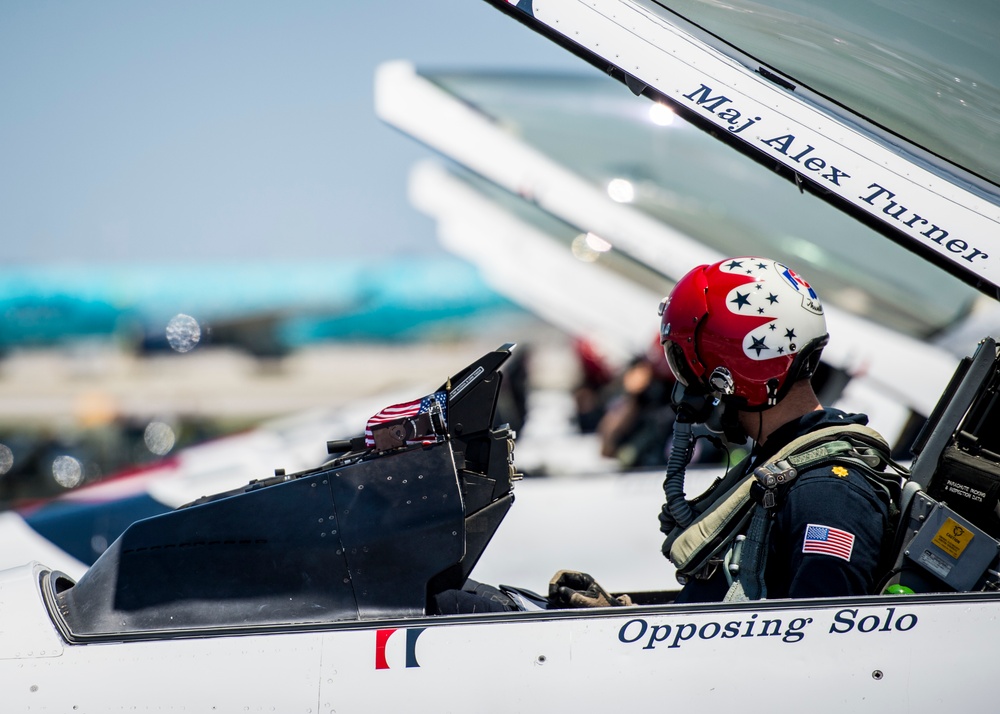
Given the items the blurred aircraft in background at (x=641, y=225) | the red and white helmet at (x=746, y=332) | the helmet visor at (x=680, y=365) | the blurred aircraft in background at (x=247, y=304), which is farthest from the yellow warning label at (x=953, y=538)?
the blurred aircraft in background at (x=247, y=304)

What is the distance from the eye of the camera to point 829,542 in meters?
1.63

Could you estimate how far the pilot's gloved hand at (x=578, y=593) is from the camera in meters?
2.06

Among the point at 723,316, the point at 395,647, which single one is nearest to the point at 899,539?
the point at 723,316

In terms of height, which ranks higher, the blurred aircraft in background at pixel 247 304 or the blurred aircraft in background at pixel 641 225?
the blurred aircraft in background at pixel 641 225

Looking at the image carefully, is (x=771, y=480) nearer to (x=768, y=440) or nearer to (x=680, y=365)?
(x=768, y=440)

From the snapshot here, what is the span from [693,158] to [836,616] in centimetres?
739

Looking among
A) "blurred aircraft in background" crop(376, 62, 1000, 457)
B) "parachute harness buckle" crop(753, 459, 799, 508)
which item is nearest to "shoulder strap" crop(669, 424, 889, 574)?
"parachute harness buckle" crop(753, 459, 799, 508)

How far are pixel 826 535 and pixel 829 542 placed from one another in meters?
0.01

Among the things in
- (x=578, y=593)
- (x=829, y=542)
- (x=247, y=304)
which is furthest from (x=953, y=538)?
(x=247, y=304)

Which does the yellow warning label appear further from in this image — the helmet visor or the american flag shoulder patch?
the helmet visor

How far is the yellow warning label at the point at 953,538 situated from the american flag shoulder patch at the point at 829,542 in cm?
24

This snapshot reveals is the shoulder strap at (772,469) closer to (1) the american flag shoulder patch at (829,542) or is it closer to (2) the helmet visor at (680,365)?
(1) the american flag shoulder patch at (829,542)

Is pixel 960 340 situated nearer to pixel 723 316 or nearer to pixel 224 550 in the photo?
pixel 723 316

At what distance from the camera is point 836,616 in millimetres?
1560
